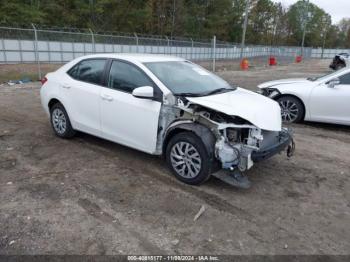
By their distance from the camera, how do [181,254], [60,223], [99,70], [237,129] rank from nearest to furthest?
[181,254] → [60,223] → [237,129] → [99,70]

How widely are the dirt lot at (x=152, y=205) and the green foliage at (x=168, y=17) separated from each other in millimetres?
18695

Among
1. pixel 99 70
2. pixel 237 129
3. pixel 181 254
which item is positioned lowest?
pixel 181 254

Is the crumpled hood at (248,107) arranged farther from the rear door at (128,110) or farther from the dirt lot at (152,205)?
the dirt lot at (152,205)

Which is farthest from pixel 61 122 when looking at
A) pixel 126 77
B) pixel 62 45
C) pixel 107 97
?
pixel 62 45

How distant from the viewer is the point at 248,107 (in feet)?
14.1

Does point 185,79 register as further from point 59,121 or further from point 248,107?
point 59,121

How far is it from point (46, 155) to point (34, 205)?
65.8 inches

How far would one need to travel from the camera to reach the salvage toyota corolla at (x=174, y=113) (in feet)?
13.6

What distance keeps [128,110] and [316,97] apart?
14.8 ft

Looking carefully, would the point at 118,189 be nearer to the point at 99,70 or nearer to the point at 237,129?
the point at 237,129

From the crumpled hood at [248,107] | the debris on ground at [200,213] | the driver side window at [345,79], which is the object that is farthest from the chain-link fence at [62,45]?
the debris on ground at [200,213]

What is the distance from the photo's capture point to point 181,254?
3.08 meters

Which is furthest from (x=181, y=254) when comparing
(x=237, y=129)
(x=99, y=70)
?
(x=99, y=70)

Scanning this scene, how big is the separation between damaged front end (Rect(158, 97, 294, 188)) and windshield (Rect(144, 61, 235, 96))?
343 millimetres
